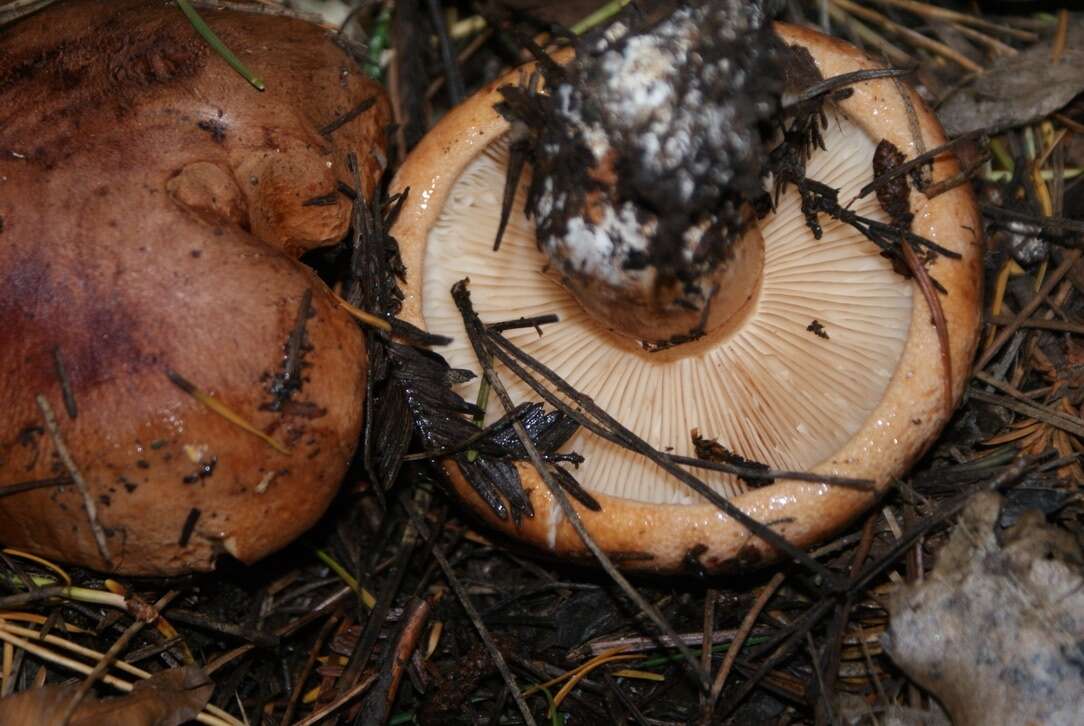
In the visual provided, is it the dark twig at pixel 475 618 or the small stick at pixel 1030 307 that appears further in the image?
the small stick at pixel 1030 307

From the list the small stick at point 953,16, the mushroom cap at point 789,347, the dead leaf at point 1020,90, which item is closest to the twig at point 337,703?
the mushroom cap at point 789,347

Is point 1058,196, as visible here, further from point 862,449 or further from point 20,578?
point 20,578

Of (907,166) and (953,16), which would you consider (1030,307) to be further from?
(953,16)

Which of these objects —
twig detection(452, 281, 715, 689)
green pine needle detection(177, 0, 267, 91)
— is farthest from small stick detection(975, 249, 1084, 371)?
green pine needle detection(177, 0, 267, 91)

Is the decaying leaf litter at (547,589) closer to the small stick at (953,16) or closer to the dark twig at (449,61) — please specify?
the small stick at (953,16)

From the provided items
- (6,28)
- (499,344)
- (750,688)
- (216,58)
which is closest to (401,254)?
(499,344)

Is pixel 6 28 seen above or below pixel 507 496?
above

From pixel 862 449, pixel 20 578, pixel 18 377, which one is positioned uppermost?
pixel 18 377
